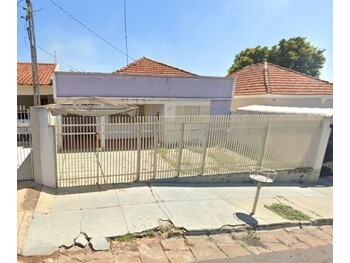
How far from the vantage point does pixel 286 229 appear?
5.31 meters

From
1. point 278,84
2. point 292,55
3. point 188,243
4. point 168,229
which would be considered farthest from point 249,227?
point 292,55

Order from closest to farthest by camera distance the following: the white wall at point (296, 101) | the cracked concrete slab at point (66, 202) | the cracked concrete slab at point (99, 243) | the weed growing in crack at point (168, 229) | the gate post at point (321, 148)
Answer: the cracked concrete slab at point (99, 243) < the weed growing in crack at point (168, 229) < the cracked concrete slab at point (66, 202) < the gate post at point (321, 148) < the white wall at point (296, 101)

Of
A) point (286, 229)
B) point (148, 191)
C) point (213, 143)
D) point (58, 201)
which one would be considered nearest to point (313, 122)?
point (213, 143)

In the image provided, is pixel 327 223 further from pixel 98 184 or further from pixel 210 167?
pixel 98 184

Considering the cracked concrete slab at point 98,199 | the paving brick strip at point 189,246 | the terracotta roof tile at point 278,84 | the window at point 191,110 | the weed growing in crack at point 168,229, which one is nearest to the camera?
the paving brick strip at point 189,246

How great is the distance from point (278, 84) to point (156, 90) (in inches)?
298

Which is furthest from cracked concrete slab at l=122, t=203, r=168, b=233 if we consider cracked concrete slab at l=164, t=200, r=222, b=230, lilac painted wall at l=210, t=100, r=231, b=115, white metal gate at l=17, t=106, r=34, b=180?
lilac painted wall at l=210, t=100, r=231, b=115

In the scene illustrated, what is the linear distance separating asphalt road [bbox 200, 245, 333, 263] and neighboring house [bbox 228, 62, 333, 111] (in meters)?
9.77

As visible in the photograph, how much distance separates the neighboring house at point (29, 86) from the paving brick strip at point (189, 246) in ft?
39.2

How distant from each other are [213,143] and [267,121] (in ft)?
6.72

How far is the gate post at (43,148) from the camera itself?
223 inches

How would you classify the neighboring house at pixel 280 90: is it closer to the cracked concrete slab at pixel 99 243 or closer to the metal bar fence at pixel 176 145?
the metal bar fence at pixel 176 145

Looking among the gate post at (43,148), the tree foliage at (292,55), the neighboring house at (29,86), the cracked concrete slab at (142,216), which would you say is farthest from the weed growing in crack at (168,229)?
the tree foliage at (292,55)

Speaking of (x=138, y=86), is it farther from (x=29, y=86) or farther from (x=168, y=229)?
(x=168, y=229)
